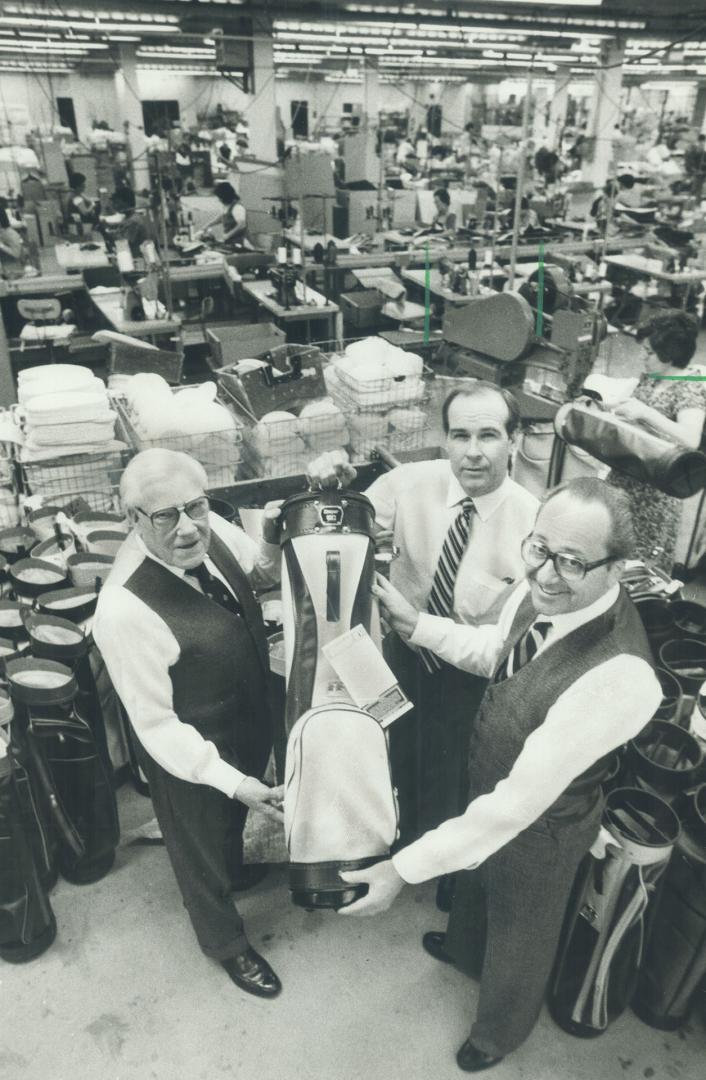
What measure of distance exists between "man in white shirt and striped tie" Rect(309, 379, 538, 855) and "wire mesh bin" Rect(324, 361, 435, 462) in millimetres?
823

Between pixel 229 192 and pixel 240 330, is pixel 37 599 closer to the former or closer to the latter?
pixel 240 330

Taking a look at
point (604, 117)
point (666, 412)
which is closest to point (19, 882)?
point (666, 412)

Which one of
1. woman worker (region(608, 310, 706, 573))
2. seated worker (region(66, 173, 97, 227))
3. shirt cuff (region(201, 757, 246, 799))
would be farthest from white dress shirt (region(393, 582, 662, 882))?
seated worker (region(66, 173, 97, 227))

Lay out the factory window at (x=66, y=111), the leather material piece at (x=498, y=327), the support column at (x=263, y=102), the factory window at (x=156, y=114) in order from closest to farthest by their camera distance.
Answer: the leather material piece at (x=498, y=327) < the support column at (x=263, y=102) < the factory window at (x=156, y=114) < the factory window at (x=66, y=111)

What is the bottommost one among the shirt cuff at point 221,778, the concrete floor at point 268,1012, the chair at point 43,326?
the concrete floor at point 268,1012

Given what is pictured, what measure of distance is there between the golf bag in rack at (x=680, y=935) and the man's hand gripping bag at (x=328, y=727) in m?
0.80

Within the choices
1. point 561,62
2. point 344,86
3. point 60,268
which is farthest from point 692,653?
point 344,86

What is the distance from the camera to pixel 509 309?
12.3ft

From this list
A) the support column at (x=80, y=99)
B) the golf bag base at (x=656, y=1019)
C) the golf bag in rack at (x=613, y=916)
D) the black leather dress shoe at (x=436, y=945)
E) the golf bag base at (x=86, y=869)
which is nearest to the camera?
the golf bag in rack at (x=613, y=916)

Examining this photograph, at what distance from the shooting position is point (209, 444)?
2.96 metres

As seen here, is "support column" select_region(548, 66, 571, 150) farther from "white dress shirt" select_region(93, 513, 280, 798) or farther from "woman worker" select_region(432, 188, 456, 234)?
"white dress shirt" select_region(93, 513, 280, 798)

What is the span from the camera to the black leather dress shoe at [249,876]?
264 centimetres

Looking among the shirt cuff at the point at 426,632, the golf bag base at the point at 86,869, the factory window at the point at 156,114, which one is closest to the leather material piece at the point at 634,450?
the shirt cuff at the point at 426,632

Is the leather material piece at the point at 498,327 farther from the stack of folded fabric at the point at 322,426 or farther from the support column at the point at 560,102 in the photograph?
the support column at the point at 560,102
